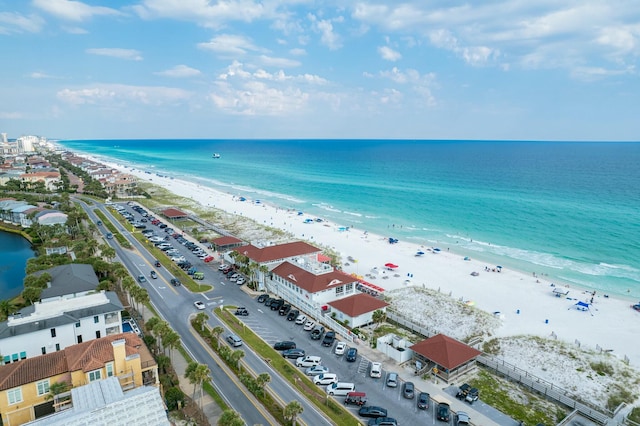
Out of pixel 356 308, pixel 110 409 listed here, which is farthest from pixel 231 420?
pixel 356 308

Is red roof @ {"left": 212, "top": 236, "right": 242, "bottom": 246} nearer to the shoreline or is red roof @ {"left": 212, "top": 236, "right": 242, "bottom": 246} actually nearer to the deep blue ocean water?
the shoreline

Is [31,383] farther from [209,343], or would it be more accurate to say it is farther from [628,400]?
[628,400]

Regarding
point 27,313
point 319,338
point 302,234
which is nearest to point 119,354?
point 27,313

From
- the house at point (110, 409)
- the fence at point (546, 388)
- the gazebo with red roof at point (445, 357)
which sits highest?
the house at point (110, 409)

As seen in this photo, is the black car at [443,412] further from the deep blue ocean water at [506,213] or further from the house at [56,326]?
the deep blue ocean water at [506,213]

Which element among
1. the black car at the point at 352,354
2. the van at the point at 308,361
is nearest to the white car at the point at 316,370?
the van at the point at 308,361

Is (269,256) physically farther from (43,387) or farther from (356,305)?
(43,387)
